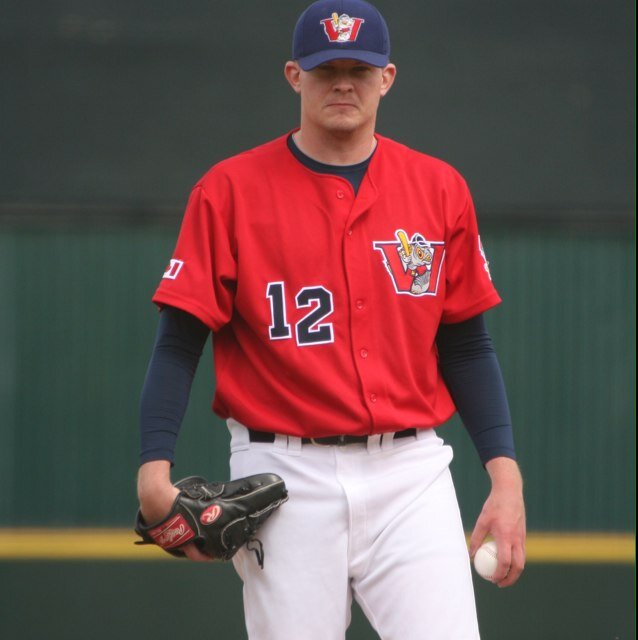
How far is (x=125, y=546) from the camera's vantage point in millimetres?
5816

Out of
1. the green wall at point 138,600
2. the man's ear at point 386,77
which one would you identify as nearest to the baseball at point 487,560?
the man's ear at point 386,77

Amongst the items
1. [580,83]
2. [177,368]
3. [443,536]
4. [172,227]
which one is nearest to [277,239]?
[177,368]

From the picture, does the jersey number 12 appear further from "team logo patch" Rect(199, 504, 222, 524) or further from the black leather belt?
"team logo patch" Rect(199, 504, 222, 524)

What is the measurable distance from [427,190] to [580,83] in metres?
3.27

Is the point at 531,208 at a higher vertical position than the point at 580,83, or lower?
lower

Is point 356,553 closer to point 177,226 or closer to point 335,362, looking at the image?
point 335,362

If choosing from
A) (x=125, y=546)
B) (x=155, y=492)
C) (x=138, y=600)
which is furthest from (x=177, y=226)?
(x=155, y=492)

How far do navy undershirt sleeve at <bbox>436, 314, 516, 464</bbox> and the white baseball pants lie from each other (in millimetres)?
234

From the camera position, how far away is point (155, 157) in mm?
5859

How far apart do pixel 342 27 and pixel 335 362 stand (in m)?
0.72

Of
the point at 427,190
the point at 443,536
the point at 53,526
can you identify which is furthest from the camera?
the point at 53,526

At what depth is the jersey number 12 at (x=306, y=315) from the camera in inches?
107

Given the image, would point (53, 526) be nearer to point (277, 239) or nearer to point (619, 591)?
point (619, 591)

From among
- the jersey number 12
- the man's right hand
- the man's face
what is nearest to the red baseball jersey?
the jersey number 12
